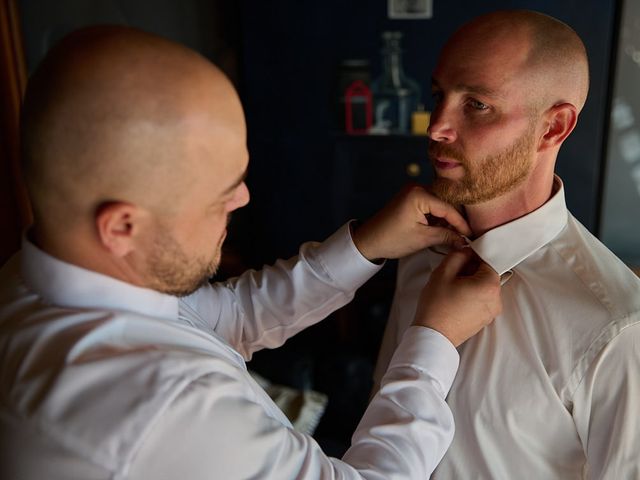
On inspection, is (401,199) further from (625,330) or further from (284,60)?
(284,60)

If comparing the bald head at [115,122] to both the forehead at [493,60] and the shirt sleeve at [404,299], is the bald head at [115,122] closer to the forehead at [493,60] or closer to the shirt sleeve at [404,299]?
the forehead at [493,60]

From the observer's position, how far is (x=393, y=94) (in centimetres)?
295

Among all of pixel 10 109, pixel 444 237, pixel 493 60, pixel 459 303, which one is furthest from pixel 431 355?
pixel 10 109

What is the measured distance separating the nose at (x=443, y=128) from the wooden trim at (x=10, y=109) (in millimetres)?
2033

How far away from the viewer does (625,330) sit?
110 cm

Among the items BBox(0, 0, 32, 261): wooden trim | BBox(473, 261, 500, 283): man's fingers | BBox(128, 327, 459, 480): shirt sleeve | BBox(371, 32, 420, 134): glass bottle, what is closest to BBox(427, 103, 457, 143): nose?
BBox(473, 261, 500, 283): man's fingers

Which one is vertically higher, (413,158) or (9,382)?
(9,382)

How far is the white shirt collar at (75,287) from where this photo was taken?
36.6 inches

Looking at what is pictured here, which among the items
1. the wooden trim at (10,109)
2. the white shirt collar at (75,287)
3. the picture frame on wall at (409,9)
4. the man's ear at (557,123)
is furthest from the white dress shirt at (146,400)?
the picture frame on wall at (409,9)

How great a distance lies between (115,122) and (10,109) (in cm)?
214

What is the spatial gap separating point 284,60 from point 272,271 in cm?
178

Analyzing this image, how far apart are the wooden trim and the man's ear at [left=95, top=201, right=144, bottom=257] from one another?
2.06m

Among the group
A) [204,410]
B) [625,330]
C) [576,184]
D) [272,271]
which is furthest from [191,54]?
[576,184]

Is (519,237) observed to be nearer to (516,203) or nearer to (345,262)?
(516,203)
